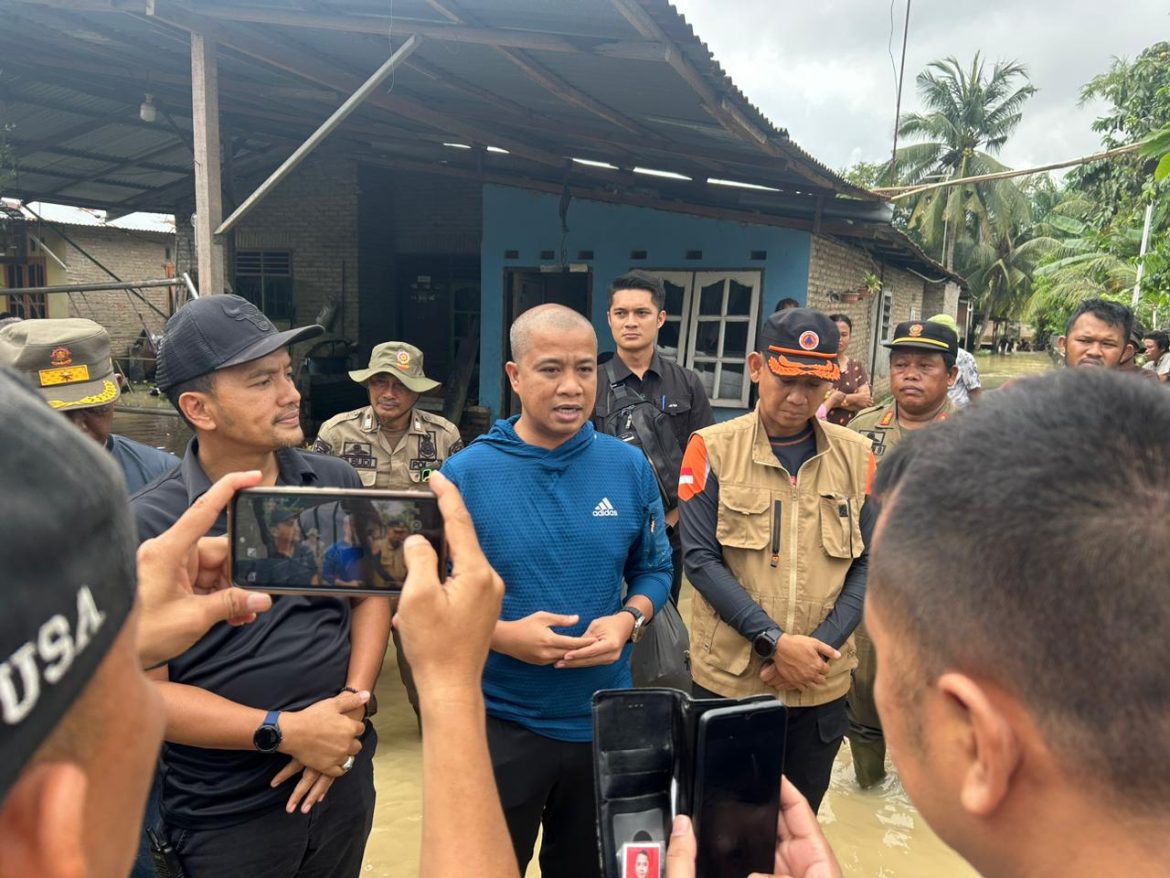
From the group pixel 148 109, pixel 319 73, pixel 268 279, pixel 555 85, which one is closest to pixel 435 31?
pixel 555 85

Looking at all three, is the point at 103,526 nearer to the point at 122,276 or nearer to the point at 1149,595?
the point at 1149,595

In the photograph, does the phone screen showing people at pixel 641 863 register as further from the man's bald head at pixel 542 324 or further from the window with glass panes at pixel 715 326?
the window with glass panes at pixel 715 326

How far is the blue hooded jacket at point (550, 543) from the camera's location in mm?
2096

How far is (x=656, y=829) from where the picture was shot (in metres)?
1.14

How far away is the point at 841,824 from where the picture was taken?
10.8ft

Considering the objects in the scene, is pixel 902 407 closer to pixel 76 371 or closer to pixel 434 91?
pixel 76 371

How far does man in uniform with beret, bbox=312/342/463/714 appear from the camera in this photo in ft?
13.0

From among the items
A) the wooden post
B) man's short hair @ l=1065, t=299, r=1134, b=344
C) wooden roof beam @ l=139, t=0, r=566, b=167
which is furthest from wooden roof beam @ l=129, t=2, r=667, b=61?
man's short hair @ l=1065, t=299, r=1134, b=344

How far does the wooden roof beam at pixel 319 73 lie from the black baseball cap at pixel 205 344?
380 centimetres

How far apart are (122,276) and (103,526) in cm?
2208

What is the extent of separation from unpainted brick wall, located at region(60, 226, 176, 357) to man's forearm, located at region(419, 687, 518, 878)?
17.9 m

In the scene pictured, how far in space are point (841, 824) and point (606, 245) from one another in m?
6.91

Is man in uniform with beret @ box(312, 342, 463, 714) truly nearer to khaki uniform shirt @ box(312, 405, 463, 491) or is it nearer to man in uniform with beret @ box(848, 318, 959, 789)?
khaki uniform shirt @ box(312, 405, 463, 491)

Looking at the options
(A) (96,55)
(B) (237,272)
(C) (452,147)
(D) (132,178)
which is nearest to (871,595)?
(A) (96,55)
